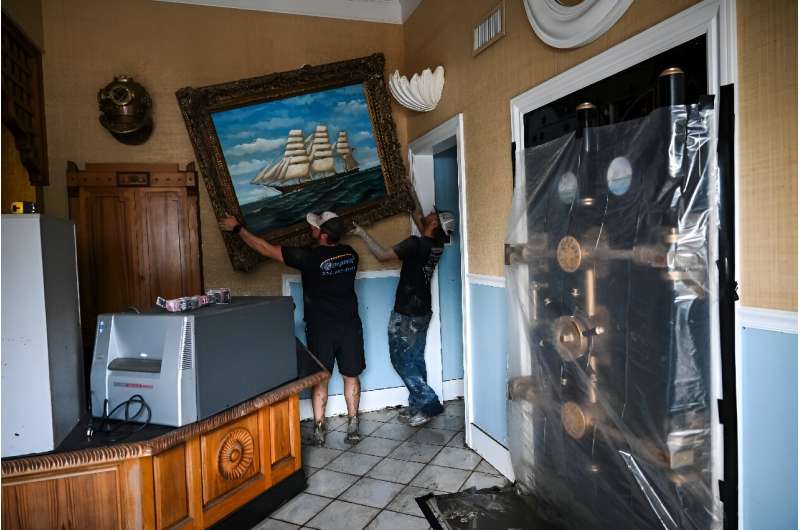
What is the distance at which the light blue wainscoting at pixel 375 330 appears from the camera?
13.6 feet

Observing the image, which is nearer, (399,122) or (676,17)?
(676,17)

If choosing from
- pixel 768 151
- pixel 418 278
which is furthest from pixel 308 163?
pixel 768 151

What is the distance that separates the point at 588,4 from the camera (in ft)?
6.73

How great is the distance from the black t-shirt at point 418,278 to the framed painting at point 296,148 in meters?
0.52

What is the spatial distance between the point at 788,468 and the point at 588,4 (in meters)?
1.74

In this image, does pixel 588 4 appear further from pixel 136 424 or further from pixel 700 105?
pixel 136 424

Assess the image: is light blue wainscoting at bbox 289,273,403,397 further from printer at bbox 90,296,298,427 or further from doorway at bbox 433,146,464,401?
printer at bbox 90,296,298,427

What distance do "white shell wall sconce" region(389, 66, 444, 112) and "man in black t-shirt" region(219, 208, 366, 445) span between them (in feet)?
3.26

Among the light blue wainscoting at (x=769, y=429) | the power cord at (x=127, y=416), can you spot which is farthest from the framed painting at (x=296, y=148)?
the light blue wainscoting at (x=769, y=429)

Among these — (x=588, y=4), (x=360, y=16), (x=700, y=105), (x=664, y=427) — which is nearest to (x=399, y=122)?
(x=360, y=16)

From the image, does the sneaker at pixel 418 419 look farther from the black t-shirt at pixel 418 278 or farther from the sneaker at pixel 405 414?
the black t-shirt at pixel 418 278

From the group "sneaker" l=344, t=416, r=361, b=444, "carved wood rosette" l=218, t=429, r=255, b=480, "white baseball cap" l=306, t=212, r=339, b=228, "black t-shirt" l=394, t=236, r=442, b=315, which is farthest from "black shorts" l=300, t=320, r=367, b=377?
"carved wood rosette" l=218, t=429, r=255, b=480

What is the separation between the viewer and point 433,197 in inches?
169

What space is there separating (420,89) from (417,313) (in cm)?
161
